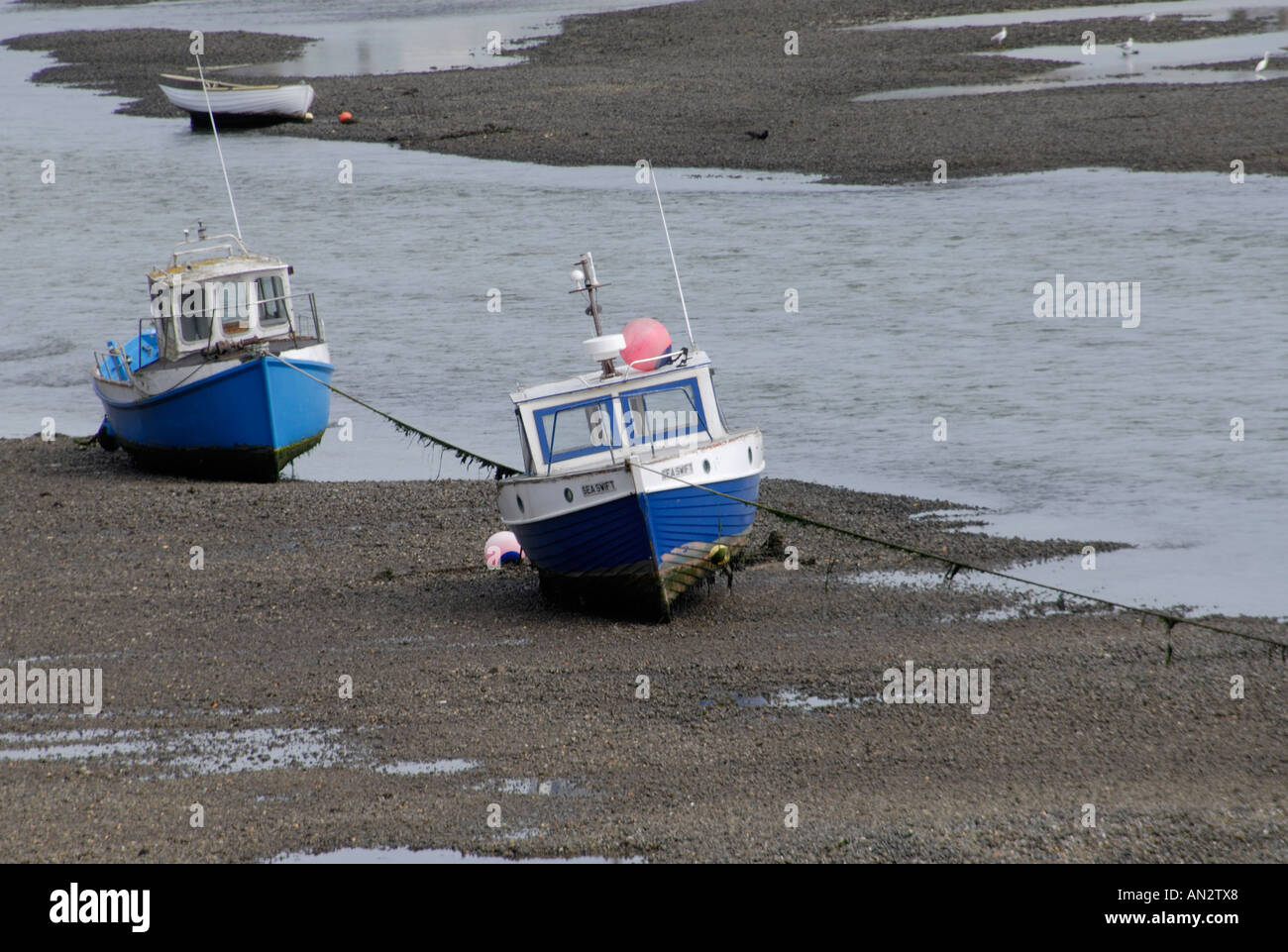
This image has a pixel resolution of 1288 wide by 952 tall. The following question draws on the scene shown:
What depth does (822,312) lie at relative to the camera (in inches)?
1406

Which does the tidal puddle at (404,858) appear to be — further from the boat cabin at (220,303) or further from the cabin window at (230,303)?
the cabin window at (230,303)

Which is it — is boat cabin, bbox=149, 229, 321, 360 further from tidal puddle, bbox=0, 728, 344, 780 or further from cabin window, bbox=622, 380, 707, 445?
tidal puddle, bbox=0, 728, 344, 780

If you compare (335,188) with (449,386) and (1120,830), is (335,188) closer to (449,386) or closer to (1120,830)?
(449,386)

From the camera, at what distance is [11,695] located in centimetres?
1423

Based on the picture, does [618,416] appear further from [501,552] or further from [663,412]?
[501,552]

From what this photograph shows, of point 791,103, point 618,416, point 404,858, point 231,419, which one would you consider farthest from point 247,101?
point 404,858

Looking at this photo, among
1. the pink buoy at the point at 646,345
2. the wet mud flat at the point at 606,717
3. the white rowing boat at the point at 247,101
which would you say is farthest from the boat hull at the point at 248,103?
the pink buoy at the point at 646,345

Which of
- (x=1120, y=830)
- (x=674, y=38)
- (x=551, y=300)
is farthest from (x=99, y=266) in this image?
(x=1120, y=830)

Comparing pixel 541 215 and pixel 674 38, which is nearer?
pixel 541 215

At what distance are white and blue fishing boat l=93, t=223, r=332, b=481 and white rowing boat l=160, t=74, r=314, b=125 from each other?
3892 cm

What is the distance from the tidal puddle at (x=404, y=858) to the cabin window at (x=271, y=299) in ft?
47.8

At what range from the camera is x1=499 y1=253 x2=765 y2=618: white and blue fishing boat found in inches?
618

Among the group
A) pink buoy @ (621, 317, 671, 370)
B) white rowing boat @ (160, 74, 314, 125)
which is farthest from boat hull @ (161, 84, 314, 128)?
pink buoy @ (621, 317, 671, 370)

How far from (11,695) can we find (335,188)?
133 ft
